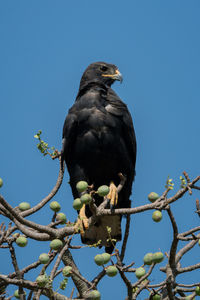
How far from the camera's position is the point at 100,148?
6.55 metres

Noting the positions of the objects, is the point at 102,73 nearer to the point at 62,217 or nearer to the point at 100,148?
the point at 100,148

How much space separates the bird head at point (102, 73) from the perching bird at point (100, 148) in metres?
0.62

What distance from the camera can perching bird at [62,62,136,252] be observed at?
654 cm

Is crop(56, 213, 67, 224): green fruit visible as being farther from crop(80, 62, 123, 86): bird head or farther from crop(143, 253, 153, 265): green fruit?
crop(80, 62, 123, 86): bird head

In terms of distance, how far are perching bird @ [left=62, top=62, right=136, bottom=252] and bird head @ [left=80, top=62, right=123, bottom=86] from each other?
0.62 metres

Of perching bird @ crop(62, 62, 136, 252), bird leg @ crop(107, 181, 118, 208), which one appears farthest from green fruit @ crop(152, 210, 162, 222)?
perching bird @ crop(62, 62, 136, 252)

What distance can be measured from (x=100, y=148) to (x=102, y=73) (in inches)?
60.6

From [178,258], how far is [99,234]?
222cm

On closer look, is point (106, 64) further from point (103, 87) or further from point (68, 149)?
point (68, 149)

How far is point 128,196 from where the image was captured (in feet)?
22.2

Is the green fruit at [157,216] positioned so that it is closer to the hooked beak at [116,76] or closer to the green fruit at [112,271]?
the green fruit at [112,271]

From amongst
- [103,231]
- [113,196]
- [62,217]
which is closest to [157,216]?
[62,217]

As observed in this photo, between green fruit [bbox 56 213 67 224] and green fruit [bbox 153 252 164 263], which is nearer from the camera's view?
green fruit [bbox 153 252 164 263]

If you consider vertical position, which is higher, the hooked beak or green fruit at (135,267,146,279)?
the hooked beak
